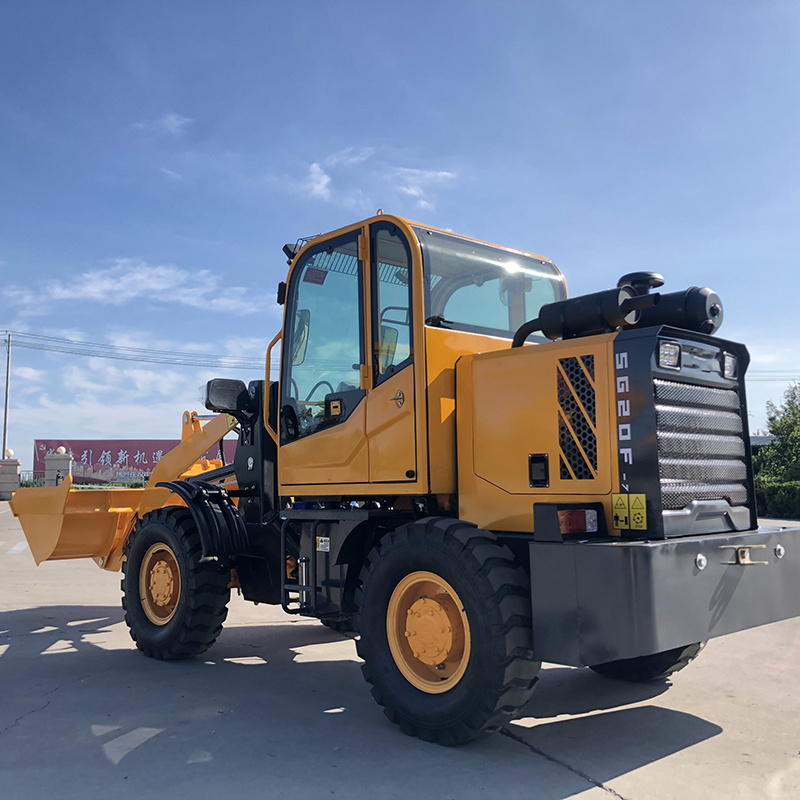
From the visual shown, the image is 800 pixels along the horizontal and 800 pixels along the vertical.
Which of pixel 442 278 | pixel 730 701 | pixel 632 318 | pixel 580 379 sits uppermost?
pixel 442 278

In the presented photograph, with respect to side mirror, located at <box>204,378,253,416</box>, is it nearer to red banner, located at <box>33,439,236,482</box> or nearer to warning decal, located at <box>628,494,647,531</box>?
warning decal, located at <box>628,494,647,531</box>

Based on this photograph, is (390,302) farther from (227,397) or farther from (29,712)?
(29,712)

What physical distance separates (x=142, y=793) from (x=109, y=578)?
31.0 ft

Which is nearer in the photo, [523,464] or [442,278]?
[523,464]

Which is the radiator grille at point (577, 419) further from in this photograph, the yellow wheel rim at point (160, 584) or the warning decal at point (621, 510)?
the yellow wheel rim at point (160, 584)

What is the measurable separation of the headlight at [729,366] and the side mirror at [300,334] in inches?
119

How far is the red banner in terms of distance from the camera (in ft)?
158

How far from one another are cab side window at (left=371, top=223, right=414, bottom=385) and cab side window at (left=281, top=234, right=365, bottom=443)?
0.17 metres

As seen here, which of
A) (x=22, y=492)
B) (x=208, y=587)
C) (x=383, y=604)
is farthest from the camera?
(x=22, y=492)

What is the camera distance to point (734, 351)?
501 cm

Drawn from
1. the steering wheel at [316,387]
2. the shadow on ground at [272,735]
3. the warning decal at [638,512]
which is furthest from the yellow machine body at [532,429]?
the shadow on ground at [272,735]

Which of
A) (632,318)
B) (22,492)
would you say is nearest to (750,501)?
(632,318)

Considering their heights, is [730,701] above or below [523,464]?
below

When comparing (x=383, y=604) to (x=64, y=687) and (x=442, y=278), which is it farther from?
(x=64, y=687)
